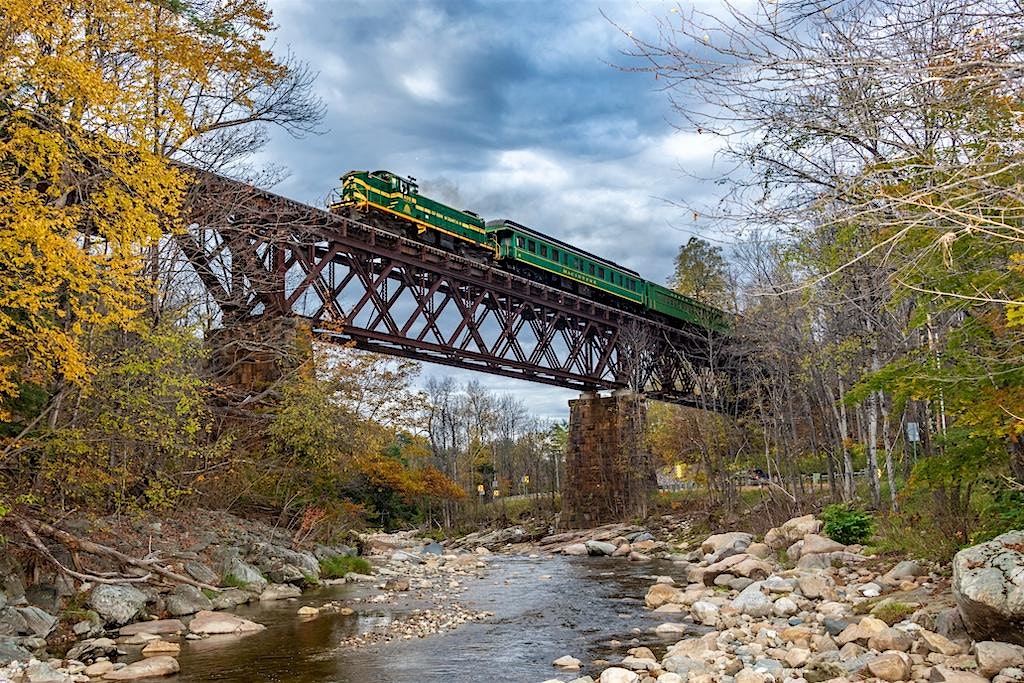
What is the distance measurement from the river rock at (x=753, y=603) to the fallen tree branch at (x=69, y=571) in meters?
10.5

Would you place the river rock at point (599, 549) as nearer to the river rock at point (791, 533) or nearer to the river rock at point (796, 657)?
the river rock at point (791, 533)

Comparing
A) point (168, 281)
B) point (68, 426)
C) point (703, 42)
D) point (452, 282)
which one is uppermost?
point (452, 282)

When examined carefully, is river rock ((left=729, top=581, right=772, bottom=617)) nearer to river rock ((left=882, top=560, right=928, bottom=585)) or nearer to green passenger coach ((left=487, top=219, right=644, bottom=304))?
river rock ((left=882, top=560, right=928, bottom=585))

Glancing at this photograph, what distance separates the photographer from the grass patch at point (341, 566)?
2212cm

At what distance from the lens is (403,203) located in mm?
30047

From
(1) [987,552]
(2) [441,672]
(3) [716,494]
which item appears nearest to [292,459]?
(2) [441,672]

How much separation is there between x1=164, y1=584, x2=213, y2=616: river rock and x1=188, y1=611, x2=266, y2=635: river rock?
1040mm

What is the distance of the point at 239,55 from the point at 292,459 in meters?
10.9

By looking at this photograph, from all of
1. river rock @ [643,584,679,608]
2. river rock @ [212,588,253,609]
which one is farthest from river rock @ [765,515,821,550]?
river rock @ [212,588,253,609]

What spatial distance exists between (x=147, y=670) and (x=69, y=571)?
391 cm

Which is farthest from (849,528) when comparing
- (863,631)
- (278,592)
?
(278,592)

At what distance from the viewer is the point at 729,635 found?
36.9 ft

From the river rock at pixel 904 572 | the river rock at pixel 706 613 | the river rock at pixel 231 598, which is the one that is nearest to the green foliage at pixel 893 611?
the river rock at pixel 904 572

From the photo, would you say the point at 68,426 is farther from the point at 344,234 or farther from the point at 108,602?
the point at 344,234
